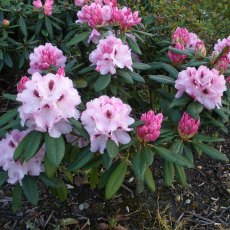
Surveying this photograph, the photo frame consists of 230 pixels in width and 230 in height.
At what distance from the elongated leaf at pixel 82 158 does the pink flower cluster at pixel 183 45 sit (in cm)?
75

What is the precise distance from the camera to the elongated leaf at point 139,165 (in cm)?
165

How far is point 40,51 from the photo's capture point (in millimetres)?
1995

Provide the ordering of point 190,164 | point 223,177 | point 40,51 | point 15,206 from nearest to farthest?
1. point 190,164
2. point 15,206
3. point 40,51
4. point 223,177

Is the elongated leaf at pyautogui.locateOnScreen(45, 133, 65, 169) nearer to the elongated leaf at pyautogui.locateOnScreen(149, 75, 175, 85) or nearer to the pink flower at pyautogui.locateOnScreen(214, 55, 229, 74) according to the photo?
the elongated leaf at pyautogui.locateOnScreen(149, 75, 175, 85)

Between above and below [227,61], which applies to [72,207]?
below

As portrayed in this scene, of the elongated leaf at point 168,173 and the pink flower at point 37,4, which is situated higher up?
the pink flower at point 37,4

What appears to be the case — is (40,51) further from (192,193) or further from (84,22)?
(192,193)

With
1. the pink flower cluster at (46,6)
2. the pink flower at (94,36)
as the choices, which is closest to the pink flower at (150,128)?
the pink flower at (94,36)

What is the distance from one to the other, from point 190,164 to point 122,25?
2.97ft

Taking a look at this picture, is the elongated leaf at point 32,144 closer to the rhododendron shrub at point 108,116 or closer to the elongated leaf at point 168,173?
the rhododendron shrub at point 108,116

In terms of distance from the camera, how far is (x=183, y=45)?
227 cm

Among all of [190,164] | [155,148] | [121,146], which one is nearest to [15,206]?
[121,146]

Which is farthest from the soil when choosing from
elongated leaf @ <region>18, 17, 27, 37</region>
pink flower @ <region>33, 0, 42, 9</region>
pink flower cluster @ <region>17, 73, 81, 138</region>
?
pink flower @ <region>33, 0, 42, 9</region>

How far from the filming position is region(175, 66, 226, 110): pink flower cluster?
70.5 inches
